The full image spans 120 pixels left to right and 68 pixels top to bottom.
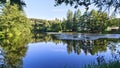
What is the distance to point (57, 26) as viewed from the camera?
128 m

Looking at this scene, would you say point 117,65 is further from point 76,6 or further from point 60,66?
point 60,66

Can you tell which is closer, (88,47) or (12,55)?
(12,55)

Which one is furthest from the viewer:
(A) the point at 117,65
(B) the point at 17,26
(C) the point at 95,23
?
(C) the point at 95,23

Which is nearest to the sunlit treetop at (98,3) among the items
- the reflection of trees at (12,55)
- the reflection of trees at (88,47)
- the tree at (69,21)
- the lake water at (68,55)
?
the lake water at (68,55)

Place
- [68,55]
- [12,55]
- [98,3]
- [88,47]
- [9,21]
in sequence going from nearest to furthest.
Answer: [98,3] < [12,55] < [68,55] < [88,47] < [9,21]

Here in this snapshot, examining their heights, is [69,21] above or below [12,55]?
below

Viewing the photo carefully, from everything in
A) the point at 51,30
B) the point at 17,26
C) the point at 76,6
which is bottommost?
the point at 51,30

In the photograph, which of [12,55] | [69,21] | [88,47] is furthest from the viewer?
[69,21]

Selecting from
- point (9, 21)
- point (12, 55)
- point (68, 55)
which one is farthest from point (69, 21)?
point (12, 55)

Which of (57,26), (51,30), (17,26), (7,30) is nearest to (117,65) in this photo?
(7,30)

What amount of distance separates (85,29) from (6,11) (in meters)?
54.5

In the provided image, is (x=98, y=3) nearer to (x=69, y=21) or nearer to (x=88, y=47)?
(x=88, y=47)

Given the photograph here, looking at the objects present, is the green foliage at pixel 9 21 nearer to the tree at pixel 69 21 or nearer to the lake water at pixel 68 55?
the lake water at pixel 68 55

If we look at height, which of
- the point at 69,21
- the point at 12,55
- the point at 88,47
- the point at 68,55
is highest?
the point at 12,55
